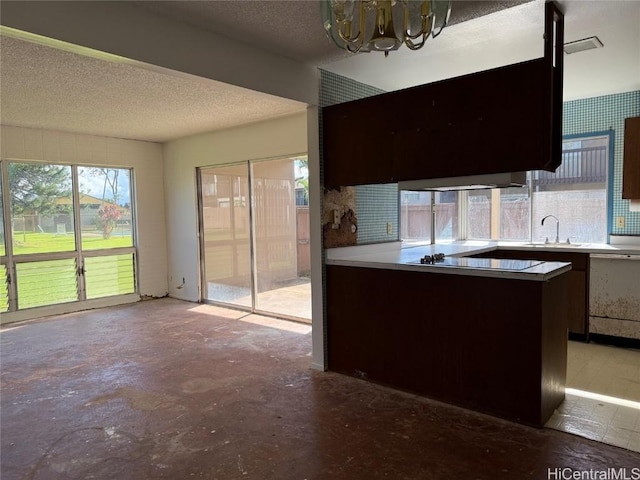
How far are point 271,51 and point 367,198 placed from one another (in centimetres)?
159

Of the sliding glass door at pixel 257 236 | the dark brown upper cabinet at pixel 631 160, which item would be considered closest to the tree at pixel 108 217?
the sliding glass door at pixel 257 236

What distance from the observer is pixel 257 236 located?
18.5 ft

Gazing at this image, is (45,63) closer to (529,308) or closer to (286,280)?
(286,280)

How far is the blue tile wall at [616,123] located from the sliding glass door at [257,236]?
10.4ft

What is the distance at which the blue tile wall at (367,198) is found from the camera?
355 centimetres

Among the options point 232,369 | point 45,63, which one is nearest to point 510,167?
point 232,369

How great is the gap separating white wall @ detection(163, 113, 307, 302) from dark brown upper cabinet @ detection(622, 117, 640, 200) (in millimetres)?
3370

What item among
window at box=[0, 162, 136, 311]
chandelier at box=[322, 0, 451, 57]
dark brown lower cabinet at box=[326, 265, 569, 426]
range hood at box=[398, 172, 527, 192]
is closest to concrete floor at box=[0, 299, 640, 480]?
dark brown lower cabinet at box=[326, 265, 569, 426]

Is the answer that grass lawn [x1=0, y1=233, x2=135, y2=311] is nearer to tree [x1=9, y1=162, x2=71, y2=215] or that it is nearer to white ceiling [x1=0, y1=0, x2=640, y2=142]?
tree [x1=9, y1=162, x2=71, y2=215]

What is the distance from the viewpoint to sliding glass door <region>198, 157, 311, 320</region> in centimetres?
526

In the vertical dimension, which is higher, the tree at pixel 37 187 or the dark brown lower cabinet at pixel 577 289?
the tree at pixel 37 187

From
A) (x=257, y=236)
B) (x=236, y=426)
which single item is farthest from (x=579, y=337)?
(x=257, y=236)

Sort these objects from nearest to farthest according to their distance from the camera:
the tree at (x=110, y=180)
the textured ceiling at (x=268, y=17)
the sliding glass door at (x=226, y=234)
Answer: the textured ceiling at (x=268, y=17) → the sliding glass door at (x=226, y=234) → the tree at (x=110, y=180)

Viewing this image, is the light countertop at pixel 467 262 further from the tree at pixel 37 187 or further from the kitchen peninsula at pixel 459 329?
the tree at pixel 37 187
